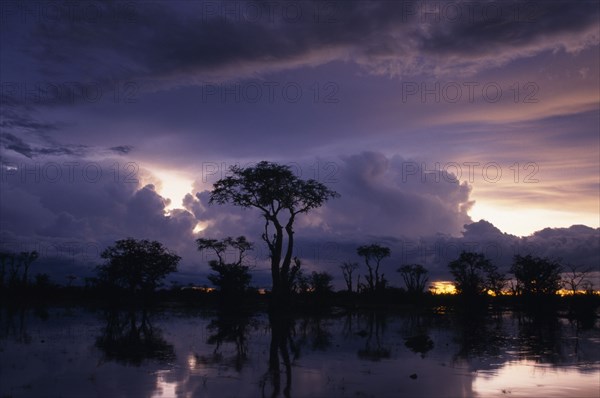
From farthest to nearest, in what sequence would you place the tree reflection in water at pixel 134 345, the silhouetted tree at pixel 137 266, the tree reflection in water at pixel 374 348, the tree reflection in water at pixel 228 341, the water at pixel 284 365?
the silhouetted tree at pixel 137 266, the tree reflection in water at pixel 374 348, the tree reflection in water at pixel 134 345, the tree reflection in water at pixel 228 341, the water at pixel 284 365

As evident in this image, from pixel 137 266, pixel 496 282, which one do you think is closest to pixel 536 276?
pixel 496 282

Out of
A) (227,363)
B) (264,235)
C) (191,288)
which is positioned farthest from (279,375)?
(191,288)

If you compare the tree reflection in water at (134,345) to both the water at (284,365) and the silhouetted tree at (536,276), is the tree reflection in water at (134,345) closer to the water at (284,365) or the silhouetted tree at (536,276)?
the water at (284,365)

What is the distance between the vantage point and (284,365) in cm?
1401

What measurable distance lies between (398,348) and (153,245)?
2079 inches

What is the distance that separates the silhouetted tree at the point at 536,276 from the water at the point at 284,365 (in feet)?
147

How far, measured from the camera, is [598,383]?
40.1 ft

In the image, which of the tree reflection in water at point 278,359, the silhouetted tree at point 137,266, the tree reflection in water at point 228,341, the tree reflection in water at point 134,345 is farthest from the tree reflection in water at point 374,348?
the silhouetted tree at point 137,266

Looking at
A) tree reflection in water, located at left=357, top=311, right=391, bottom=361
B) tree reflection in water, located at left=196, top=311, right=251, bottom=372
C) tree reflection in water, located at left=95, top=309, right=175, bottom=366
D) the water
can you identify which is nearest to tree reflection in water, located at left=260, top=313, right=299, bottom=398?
the water

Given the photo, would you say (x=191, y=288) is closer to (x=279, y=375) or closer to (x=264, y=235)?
(x=264, y=235)

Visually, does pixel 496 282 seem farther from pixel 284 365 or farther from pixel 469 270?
pixel 284 365

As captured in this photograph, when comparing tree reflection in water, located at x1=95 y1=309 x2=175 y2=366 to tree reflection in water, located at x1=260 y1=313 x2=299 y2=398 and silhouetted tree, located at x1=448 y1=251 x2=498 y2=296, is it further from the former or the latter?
silhouetted tree, located at x1=448 y1=251 x2=498 y2=296

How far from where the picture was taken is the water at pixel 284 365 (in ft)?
35.6

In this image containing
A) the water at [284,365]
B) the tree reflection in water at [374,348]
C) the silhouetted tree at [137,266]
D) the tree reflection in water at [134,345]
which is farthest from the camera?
the silhouetted tree at [137,266]
